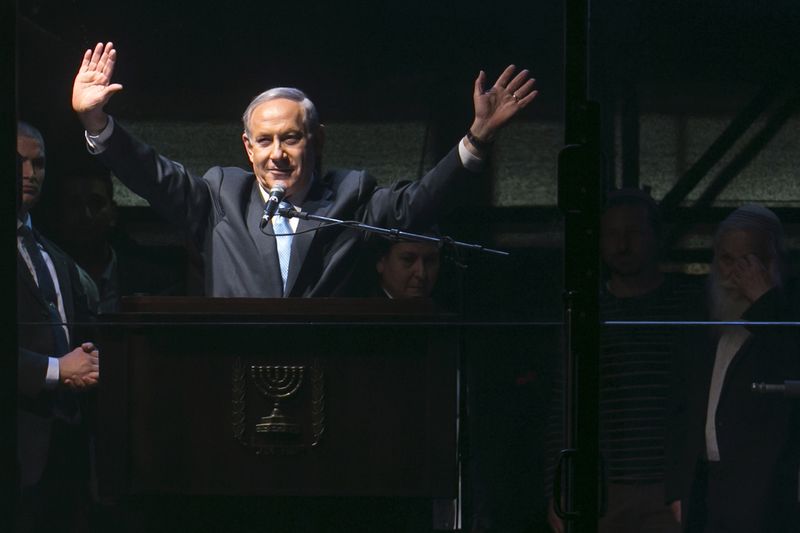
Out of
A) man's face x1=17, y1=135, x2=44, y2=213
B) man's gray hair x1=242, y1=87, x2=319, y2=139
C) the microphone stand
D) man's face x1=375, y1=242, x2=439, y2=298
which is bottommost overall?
man's face x1=375, y1=242, x2=439, y2=298

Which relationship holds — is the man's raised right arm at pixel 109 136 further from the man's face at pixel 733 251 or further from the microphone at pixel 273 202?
the man's face at pixel 733 251

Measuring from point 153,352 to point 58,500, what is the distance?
0.61 metres

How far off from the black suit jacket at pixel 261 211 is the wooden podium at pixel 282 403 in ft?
0.53

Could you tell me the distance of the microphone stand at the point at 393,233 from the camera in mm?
4164

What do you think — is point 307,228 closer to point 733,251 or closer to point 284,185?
point 284,185

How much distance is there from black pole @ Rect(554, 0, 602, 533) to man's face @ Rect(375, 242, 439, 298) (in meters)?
Result: 0.44

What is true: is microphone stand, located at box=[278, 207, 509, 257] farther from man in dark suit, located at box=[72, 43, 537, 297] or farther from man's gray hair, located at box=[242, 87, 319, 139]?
man's gray hair, located at box=[242, 87, 319, 139]

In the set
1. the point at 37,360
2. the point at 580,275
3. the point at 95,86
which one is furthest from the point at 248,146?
the point at 580,275

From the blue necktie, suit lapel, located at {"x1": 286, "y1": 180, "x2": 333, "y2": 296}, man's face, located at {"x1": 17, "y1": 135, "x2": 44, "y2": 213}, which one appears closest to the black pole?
suit lapel, located at {"x1": 286, "y1": 180, "x2": 333, "y2": 296}

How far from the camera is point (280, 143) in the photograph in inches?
167

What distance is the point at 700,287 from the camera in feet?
13.6

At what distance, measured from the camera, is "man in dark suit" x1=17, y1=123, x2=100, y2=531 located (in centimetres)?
419

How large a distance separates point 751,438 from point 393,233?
52.8 inches

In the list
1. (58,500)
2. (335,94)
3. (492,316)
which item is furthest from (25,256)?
(492,316)
